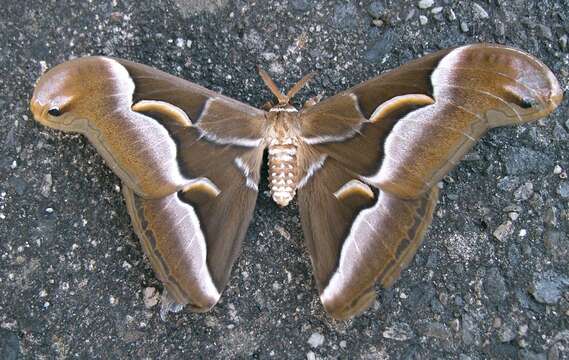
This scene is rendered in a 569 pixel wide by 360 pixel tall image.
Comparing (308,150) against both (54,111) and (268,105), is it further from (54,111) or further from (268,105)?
(54,111)

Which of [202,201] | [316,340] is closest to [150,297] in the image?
[202,201]

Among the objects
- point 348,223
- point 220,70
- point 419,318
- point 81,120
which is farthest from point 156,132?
point 419,318

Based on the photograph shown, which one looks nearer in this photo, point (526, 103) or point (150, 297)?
point (526, 103)

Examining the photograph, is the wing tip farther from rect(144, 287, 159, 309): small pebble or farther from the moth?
rect(144, 287, 159, 309): small pebble

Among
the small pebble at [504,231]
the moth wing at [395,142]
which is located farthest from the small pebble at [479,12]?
the small pebble at [504,231]

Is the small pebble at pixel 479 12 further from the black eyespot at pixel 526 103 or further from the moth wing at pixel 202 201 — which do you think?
the moth wing at pixel 202 201

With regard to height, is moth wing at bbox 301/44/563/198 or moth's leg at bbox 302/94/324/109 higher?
moth wing at bbox 301/44/563/198

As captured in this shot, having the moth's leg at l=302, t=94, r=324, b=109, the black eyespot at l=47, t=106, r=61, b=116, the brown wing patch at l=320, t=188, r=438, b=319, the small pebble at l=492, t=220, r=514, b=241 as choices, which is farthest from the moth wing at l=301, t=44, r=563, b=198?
the black eyespot at l=47, t=106, r=61, b=116

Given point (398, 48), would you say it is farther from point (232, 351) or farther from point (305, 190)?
point (232, 351)
